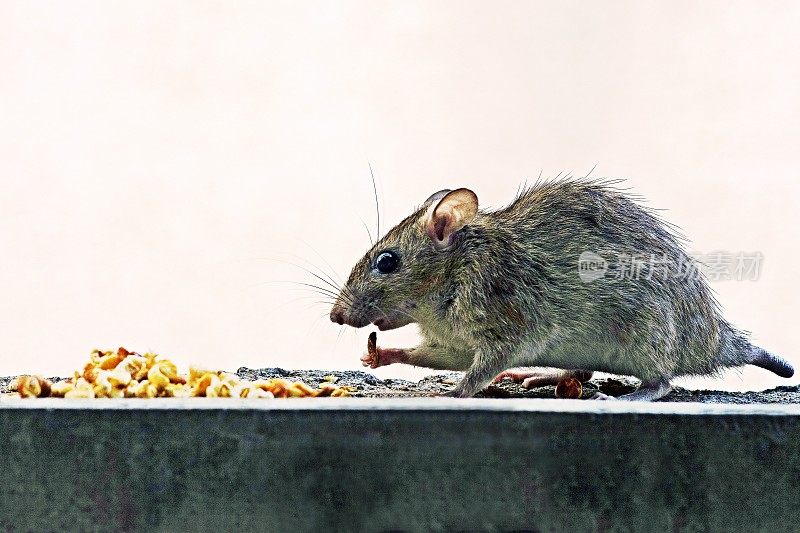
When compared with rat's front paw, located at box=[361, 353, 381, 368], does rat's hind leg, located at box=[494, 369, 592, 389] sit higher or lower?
lower

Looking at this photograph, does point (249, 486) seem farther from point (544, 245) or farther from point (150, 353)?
point (544, 245)

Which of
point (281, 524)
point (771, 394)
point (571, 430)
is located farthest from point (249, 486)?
point (771, 394)

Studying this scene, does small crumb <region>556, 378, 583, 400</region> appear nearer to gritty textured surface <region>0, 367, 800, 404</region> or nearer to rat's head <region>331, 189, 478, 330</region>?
gritty textured surface <region>0, 367, 800, 404</region>

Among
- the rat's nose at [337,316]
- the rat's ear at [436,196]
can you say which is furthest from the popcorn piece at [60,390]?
the rat's ear at [436,196]

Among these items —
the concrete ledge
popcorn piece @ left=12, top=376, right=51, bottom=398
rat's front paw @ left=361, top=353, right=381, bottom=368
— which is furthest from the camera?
rat's front paw @ left=361, top=353, right=381, bottom=368

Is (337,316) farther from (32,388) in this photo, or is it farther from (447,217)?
(32,388)

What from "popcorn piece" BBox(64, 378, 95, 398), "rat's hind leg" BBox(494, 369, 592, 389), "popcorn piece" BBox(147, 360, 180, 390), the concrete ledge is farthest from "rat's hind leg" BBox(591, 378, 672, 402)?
"popcorn piece" BBox(64, 378, 95, 398)
